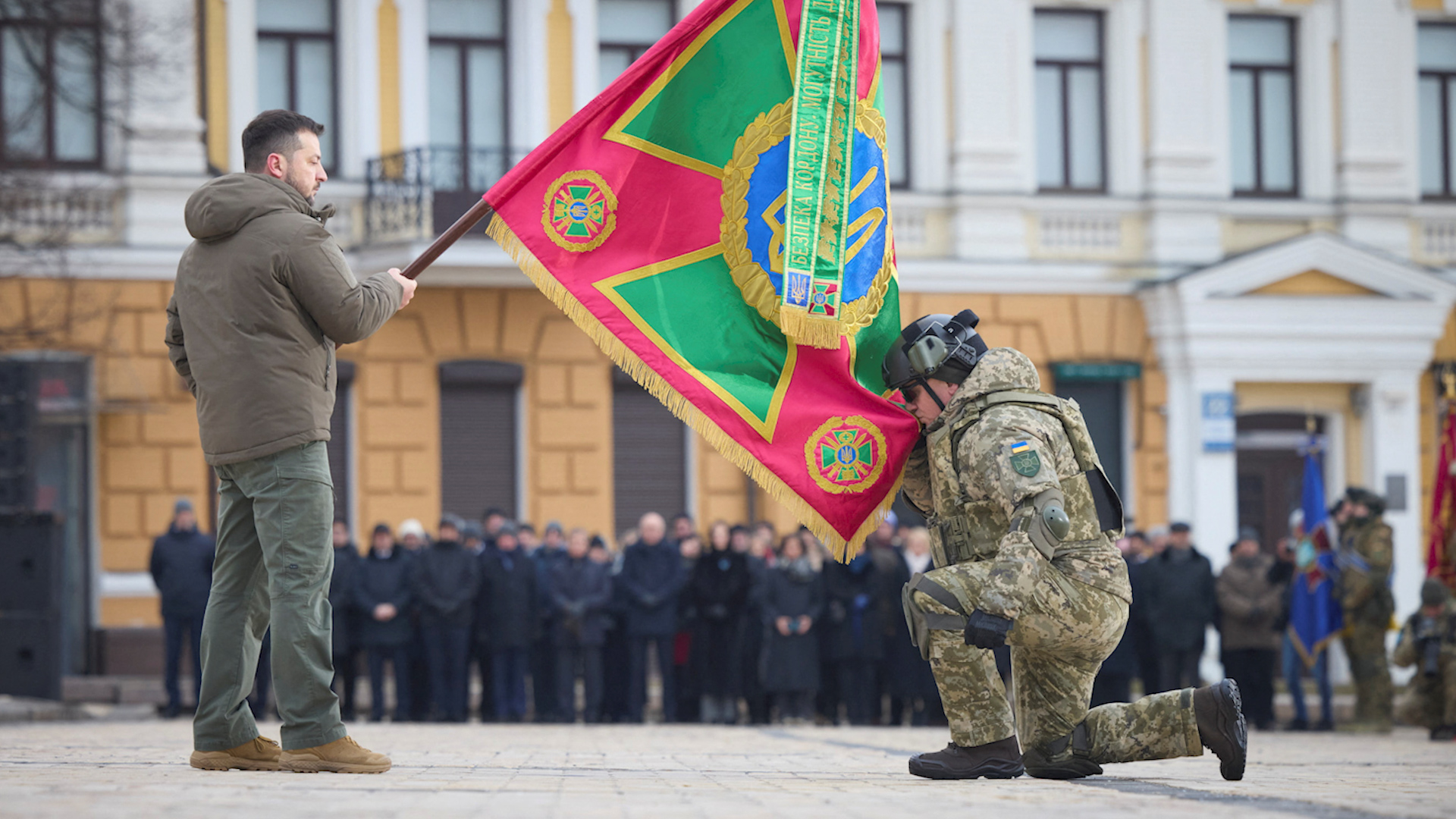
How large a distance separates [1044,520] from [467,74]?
15.3 meters

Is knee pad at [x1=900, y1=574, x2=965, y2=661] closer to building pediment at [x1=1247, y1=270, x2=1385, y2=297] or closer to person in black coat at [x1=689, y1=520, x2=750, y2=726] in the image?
person in black coat at [x1=689, y1=520, x2=750, y2=726]

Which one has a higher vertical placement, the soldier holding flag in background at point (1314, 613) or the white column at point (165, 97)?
the white column at point (165, 97)

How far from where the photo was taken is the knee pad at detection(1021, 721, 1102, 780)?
614 cm

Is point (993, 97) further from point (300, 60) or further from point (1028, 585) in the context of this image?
point (1028, 585)

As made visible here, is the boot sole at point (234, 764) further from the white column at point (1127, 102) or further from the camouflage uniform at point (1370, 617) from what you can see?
the white column at point (1127, 102)

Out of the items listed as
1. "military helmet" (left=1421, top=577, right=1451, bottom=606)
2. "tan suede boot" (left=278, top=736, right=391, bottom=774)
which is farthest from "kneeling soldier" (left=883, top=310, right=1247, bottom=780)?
"military helmet" (left=1421, top=577, right=1451, bottom=606)

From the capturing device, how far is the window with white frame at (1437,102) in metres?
22.2

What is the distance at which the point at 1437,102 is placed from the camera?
2230cm

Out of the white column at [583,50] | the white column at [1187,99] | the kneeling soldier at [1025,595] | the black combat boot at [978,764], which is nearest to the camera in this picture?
the kneeling soldier at [1025,595]

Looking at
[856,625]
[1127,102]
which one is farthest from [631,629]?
[1127,102]

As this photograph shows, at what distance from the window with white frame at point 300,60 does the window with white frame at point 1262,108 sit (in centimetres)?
1091

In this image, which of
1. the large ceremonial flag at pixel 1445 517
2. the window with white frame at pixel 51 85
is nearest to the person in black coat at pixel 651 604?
the large ceremonial flag at pixel 1445 517

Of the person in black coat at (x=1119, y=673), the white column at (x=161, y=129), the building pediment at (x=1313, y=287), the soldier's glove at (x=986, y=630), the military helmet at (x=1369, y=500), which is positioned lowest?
the person in black coat at (x=1119, y=673)

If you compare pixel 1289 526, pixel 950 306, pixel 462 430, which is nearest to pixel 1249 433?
pixel 1289 526
